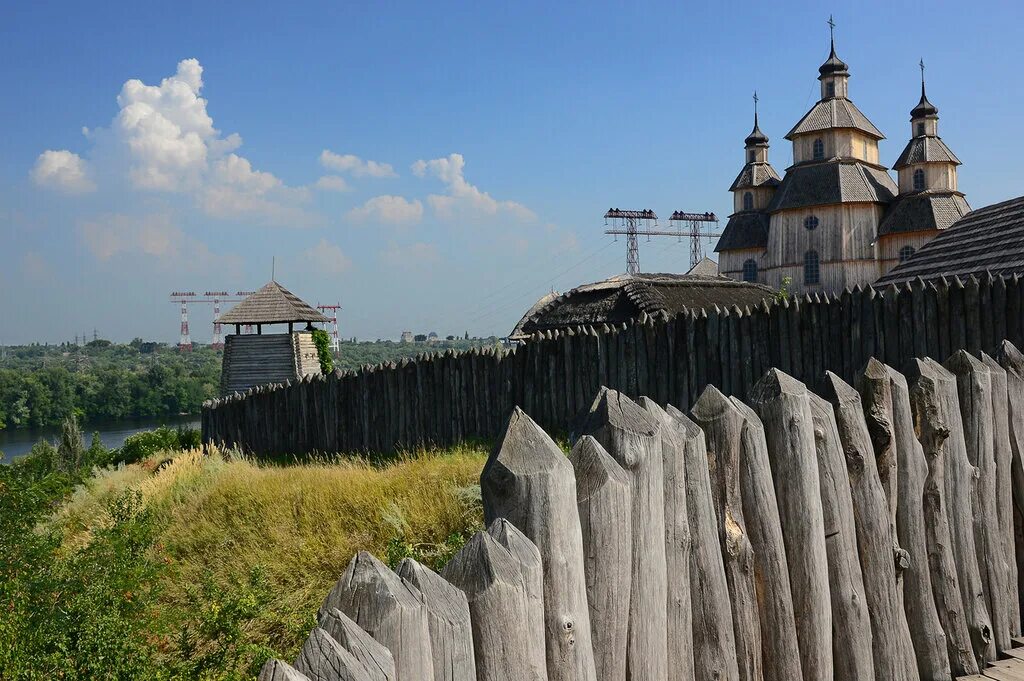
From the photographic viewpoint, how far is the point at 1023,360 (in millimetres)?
3523

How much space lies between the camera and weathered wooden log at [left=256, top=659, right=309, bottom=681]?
139cm

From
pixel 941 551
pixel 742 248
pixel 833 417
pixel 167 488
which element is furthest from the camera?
pixel 742 248

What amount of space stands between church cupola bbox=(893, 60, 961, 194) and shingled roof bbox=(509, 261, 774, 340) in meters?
19.2

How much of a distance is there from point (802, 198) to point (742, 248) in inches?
177

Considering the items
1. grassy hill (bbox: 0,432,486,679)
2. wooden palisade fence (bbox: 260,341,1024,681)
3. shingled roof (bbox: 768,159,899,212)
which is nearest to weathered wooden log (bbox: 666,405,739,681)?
wooden palisade fence (bbox: 260,341,1024,681)

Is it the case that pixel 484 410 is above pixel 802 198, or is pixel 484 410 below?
below

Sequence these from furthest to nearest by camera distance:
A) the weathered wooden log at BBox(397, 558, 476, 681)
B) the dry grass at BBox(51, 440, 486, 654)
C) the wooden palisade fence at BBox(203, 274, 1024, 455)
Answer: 1. the wooden palisade fence at BBox(203, 274, 1024, 455)
2. the dry grass at BBox(51, 440, 486, 654)
3. the weathered wooden log at BBox(397, 558, 476, 681)

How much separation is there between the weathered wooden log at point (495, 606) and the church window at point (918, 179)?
36444 mm

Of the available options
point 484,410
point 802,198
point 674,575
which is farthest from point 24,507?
point 802,198

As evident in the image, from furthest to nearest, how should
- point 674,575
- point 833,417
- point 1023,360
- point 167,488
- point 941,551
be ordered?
point 167,488
point 1023,360
point 941,551
point 833,417
point 674,575

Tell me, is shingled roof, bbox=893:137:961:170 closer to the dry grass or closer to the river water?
the dry grass

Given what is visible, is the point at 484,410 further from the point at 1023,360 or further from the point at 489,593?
the point at 489,593

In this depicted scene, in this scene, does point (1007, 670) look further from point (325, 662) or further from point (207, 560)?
point (207, 560)

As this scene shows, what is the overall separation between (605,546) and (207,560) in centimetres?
590
